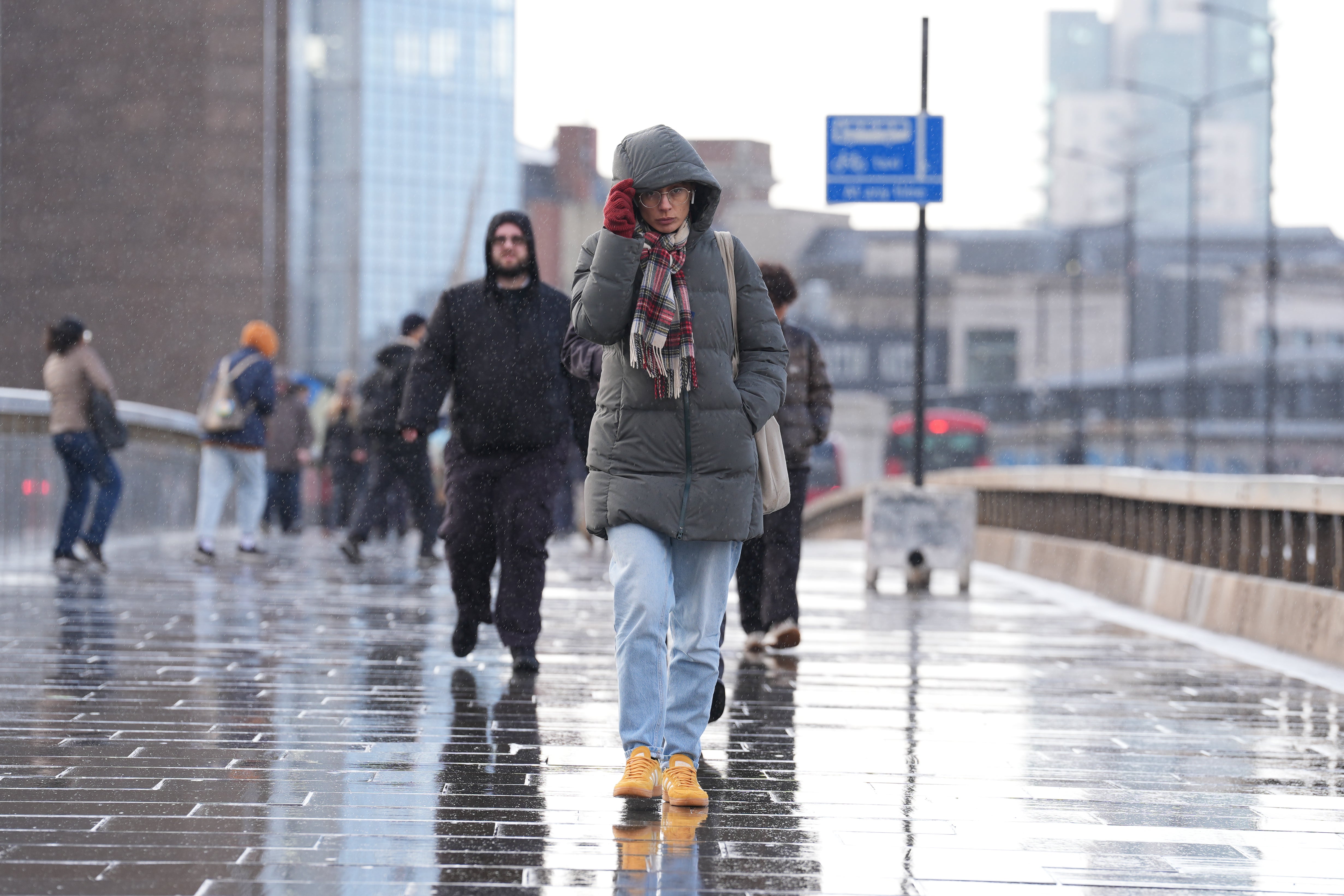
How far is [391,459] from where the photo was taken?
14.5 m

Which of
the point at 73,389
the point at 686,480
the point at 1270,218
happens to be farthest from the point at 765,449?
Result: the point at 1270,218

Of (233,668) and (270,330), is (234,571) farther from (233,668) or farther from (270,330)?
(233,668)

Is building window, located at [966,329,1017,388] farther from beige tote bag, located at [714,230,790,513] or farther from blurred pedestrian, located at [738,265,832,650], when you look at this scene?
beige tote bag, located at [714,230,790,513]

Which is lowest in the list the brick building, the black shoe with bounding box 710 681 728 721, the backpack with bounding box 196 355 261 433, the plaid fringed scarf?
the black shoe with bounding box 710 681 728 721

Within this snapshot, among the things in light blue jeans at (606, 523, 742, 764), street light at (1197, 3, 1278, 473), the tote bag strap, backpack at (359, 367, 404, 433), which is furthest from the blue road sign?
street light at (1197, 3, 1278, 473)

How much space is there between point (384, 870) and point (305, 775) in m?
1.21

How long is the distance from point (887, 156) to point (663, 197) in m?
9.00

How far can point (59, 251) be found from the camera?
151 ft

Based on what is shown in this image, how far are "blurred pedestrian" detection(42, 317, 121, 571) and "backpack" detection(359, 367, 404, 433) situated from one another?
75.8 inches

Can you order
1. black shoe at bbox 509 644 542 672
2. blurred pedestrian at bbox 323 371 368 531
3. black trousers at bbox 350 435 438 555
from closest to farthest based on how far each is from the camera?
black shoe at bbox 509 644 542 672 < black trousers at bbox 350 435 438 555 < blurred pedestrian at bbox 323 371 368 531

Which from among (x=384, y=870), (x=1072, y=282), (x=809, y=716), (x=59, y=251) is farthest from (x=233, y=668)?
(x=1072, y=282)

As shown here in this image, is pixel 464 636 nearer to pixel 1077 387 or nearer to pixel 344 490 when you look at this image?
pixel 344 490

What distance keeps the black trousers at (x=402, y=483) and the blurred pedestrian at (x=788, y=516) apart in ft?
17.1

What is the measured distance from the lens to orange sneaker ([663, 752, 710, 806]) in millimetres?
4824
